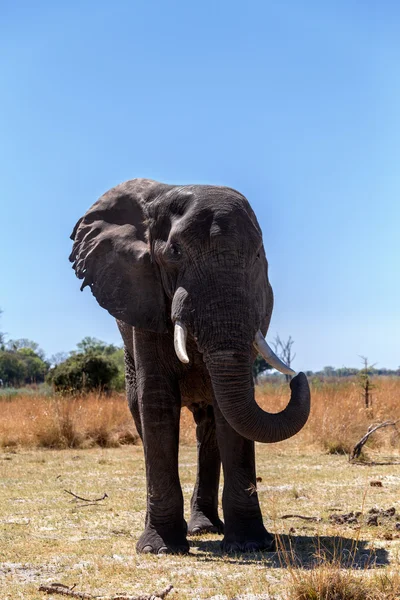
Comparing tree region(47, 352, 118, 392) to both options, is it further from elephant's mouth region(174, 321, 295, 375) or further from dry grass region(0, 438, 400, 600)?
elephant's mouth region(174, 321, 295, 375)

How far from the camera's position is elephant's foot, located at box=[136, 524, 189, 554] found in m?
7.07

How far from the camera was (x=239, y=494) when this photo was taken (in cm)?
702

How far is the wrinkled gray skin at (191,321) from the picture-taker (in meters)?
6.38

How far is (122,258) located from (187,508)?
12.3 ft

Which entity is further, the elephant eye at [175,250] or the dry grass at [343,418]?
the dry grass at [343,418]

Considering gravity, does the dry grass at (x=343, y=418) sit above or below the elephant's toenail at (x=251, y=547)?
above

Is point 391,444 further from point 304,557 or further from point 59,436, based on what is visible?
point 304,557

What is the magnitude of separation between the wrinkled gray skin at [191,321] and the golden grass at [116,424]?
24.8 ft

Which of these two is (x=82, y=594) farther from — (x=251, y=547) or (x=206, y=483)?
(x=206, y=483)

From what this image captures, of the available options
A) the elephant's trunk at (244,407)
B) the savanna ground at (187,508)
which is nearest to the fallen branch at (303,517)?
the savanna ground at (187,508)

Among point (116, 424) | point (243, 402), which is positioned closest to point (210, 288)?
point (243, 402)

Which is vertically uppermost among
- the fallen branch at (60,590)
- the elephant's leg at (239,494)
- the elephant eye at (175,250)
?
the elephant eye at (175,250)

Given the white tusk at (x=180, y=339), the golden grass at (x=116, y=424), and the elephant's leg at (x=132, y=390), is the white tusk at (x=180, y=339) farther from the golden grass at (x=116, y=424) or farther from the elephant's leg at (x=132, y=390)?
the golden grass at (x=116, y=424)

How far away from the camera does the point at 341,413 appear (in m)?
16.4
